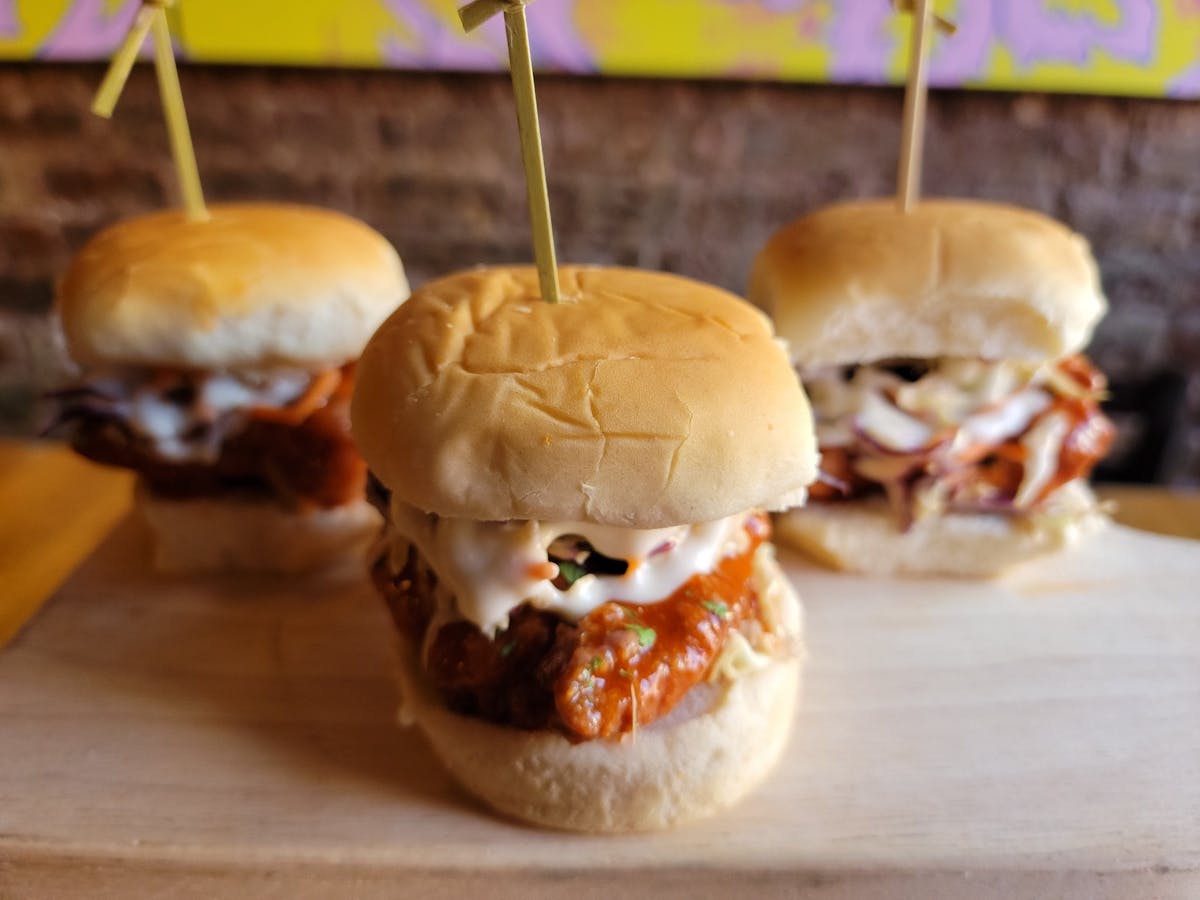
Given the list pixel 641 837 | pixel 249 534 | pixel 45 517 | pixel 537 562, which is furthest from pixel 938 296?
pixel 45 517

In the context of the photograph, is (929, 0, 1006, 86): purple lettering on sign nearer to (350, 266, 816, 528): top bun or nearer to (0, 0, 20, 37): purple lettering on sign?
(350, 266, 816, 528): top bun

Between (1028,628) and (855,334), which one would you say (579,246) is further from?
(1028,628)

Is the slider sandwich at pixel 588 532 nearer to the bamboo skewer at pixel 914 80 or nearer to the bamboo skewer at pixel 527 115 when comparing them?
the bamboo skewer at pixel 527 115

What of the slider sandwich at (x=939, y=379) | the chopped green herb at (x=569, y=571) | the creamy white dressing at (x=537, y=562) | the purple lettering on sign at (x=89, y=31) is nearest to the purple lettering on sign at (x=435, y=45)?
the purple lettering on sign at (x=89, y=31)

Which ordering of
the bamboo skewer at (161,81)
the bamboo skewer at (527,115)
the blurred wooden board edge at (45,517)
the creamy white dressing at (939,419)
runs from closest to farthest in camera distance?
the bamboo skewer at (527,115) < the bamboo skewer at (161,81) < the creamy white dressing at (939,419) < the blurred wooden board edge at (45,517)

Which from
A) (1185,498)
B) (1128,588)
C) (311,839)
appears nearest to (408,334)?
(311,839)

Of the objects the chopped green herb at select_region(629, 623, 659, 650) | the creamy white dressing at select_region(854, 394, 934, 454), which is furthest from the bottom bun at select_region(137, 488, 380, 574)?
the creamy white dressing at select_region(854, 394, 934, 454)
